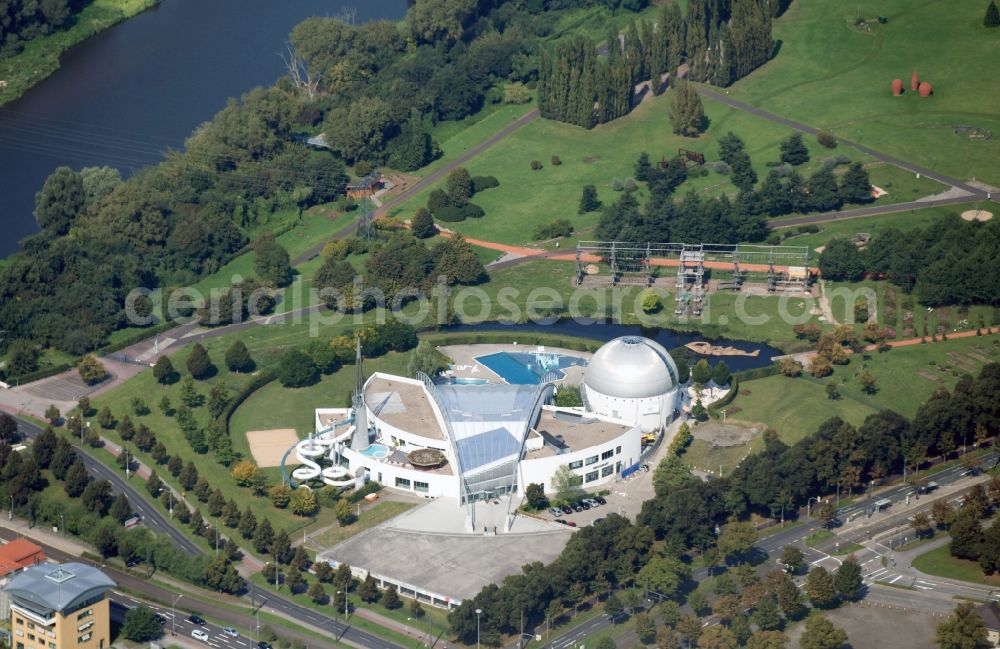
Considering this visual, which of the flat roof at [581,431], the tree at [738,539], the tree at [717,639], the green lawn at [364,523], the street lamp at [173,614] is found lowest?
the street lamp at [173,614]

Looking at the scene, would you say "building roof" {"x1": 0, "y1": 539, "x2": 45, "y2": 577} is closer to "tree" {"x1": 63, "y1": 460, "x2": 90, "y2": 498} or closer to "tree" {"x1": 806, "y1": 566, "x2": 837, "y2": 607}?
"tree" {"x1": 63, "y1": 460, "x2": 90, "y2": 498}

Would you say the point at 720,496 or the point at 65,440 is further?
the point at 65,440

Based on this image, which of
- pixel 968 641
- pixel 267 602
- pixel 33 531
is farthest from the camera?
pixel 33 531

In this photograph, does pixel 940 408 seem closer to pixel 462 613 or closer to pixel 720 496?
pixel 720 496

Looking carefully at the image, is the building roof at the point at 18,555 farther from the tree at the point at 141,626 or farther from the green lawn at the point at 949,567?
the green lawn at the point at 949,567

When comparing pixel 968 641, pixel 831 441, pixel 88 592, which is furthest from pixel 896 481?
pixel 88 592

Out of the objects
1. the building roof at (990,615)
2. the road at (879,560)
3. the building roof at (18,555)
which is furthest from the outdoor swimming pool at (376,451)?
the building roof at (990,615)
